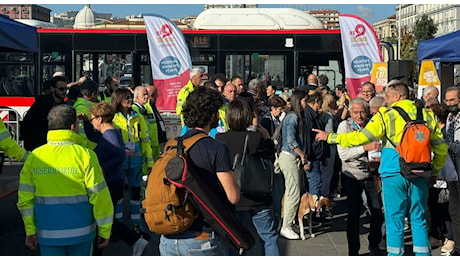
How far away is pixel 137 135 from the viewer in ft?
24.2

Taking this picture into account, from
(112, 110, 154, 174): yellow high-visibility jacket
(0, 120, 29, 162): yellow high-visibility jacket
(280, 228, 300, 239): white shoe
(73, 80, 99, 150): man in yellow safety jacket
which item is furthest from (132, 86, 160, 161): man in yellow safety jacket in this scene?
(0, 120, 29, 162): yellow high-visibility jacket

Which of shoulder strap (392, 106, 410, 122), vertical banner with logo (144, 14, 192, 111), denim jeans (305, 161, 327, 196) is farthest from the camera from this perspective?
vertical banner with logo (144, 14, 192, 111)

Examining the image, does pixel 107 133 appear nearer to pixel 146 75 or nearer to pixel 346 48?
pixel 346 48

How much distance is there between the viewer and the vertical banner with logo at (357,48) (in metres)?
12.3

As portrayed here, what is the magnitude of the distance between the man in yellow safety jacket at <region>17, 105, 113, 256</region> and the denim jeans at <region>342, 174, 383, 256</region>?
10.5 feet

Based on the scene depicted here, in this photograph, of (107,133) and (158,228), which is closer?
(158,228)

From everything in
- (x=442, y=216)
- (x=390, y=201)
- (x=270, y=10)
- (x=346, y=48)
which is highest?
(x=270, y=10)

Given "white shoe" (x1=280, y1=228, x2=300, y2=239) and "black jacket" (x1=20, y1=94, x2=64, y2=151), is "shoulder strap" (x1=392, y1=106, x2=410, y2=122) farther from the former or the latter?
"black jacket" (x1=20, y1=94, x2=64, y2=151)

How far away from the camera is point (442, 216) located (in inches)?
298

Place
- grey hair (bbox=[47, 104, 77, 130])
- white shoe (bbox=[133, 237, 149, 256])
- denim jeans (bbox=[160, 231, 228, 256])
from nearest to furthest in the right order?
denim jeans (bbox=[160, 231, 228, 256]) → grey hair (bbox=[47, 104, 77, 130]) → white shoe (bbox=[133, 237, 149, 256])

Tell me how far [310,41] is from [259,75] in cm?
157

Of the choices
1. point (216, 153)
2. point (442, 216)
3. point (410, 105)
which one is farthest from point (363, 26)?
point (216, 153)

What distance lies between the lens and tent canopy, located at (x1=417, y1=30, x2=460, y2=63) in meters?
→ 9.09

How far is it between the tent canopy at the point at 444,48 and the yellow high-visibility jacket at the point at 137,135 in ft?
14.8
